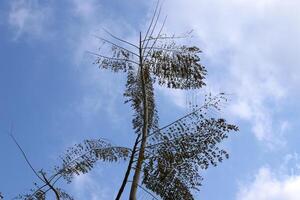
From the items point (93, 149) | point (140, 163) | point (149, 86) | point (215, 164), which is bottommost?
point (215, 164)

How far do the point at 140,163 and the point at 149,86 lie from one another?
104 centimetres

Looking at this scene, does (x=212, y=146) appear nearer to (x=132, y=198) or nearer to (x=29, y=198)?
(x=132, y=198)

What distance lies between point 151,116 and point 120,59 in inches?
25.7

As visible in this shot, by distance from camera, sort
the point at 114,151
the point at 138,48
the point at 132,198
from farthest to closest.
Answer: the point at 138,48 → the point at 114,151 → the point at 132,198

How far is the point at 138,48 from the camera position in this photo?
5.84 metres

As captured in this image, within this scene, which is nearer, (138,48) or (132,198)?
(132,198)

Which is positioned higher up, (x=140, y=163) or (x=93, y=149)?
(x=93, y=149)

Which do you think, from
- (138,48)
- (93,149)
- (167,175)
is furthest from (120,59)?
(167,175)

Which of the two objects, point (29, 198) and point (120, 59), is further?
point (120, 59)

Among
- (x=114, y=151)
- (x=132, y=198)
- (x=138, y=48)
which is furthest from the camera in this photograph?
(x=138, y=48)

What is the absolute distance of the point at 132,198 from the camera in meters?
5.03

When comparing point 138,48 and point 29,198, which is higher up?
point 138,48

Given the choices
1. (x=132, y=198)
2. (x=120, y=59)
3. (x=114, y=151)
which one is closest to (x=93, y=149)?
(x=114, y=151)

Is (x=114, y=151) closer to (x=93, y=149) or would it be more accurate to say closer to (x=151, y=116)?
(x=93, y=149)
